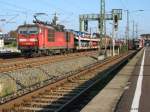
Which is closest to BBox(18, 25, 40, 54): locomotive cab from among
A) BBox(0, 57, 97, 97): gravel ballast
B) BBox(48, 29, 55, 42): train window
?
BBox(48, 29, 55, 42): train window

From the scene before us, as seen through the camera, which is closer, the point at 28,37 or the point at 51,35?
the point at 28,37

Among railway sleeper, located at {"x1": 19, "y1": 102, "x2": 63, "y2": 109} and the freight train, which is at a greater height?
the freight train

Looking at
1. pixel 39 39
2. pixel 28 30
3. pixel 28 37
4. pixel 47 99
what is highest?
pixel 28 30

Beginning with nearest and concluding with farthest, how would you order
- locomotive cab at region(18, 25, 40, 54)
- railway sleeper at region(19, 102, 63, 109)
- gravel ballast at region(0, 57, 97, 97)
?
railway sleeper at region(19, 102, 63, 109) → gravel ballast at region(0, 57, 97, 97) → locomotive cab at region(18, 25, 40, 54)

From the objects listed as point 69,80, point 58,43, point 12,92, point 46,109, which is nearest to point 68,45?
point 58,43

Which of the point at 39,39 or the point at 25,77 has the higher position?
the point at 39,39

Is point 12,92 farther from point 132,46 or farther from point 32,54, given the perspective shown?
point 132,46

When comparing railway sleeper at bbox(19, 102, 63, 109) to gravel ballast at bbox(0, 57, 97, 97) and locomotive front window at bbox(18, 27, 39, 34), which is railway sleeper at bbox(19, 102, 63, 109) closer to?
gravel ballast at bbox(0, 57, 97, 97)

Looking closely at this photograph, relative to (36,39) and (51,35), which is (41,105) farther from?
(51,35)

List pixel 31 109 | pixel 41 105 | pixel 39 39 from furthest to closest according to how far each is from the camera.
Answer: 1. pixel 39 39
2. pixel 41 105
3. pixel 31 109

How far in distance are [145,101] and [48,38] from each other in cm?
3303

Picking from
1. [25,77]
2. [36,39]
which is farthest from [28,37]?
[25,77]

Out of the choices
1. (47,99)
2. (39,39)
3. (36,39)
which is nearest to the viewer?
(47,99)

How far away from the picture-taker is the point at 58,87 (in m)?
18.2
